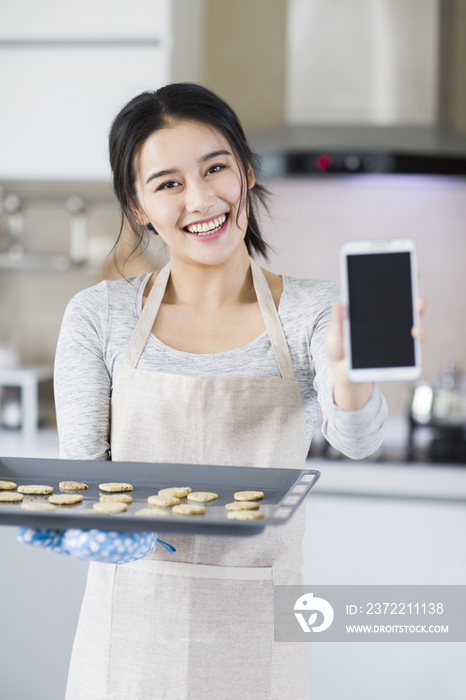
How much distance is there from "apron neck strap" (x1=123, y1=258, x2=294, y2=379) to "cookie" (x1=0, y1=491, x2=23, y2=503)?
0.77ft

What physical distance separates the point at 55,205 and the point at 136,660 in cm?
194

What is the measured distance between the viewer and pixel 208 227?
927mm

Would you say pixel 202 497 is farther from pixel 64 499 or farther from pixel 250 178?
pixel 250 178

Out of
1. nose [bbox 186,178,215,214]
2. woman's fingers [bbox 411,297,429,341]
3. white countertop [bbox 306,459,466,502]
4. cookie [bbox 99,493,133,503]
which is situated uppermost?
nose [bbox 186,178,215,214]

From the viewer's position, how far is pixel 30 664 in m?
1.79

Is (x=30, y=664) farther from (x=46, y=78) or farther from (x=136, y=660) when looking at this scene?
(x=46, y=78)

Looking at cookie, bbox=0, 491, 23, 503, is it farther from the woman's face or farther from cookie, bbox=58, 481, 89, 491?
the woman's face

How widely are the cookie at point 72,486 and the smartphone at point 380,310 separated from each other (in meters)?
0.39

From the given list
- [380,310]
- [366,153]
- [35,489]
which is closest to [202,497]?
[35,489]

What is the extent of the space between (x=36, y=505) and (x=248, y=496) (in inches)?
9.6

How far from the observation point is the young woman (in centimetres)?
92

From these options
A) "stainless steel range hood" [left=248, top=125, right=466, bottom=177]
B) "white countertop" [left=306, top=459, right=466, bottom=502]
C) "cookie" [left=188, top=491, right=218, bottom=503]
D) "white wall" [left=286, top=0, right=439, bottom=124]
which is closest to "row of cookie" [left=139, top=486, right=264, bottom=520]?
"cookie" [left=188, top=491, right=218, bottom=503]

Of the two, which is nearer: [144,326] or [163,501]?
[163,501]

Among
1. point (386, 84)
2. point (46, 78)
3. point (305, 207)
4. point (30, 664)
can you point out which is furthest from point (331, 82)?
point (30, 664)
